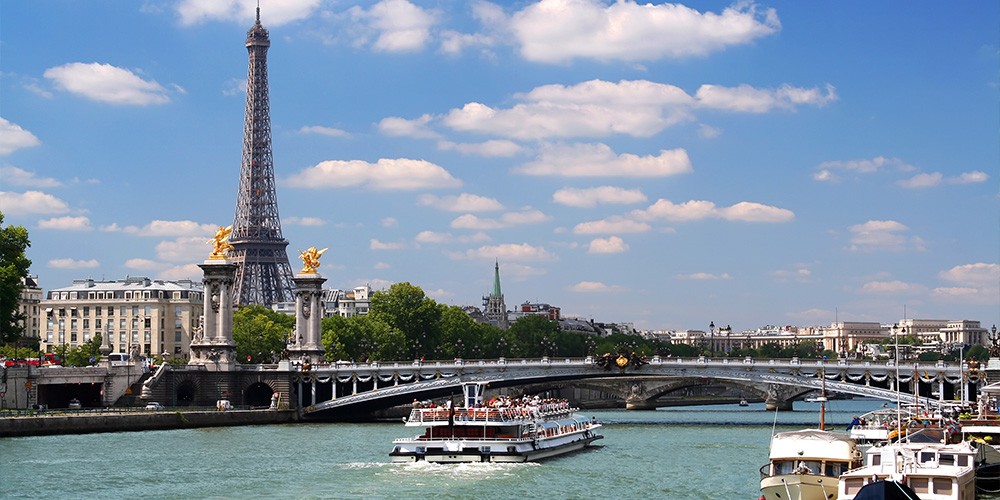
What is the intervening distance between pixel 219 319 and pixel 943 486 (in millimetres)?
56512

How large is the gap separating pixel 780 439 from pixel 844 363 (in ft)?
132

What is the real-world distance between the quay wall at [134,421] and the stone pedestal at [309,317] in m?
8.56

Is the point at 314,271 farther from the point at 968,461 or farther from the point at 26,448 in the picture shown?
the point at 968,461

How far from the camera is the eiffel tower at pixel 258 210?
14550 centimetres

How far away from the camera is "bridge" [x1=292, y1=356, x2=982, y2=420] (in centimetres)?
7525

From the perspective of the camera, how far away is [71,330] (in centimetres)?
13662

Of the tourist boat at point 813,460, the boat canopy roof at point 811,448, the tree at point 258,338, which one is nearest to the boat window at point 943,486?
the tourist boat at point 813,460

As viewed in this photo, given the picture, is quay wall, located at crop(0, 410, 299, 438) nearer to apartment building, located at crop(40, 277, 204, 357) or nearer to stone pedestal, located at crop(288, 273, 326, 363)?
stone pedestal, located at crop(288, 273, 326, 363)

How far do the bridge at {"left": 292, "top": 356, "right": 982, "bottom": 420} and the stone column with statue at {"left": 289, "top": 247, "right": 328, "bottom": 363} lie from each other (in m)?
4.44

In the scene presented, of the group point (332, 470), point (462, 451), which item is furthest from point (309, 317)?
point (332, 470)

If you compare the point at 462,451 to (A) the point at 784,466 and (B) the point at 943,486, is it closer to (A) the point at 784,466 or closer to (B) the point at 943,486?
(A) the point at 784,466

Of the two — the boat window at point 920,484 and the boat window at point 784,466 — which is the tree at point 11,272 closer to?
the boat window at point 784,466

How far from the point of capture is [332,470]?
164ft

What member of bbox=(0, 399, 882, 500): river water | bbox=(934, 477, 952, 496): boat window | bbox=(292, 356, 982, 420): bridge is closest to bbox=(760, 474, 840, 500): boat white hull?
bbox=(934, 477, 952, 496): boat window
